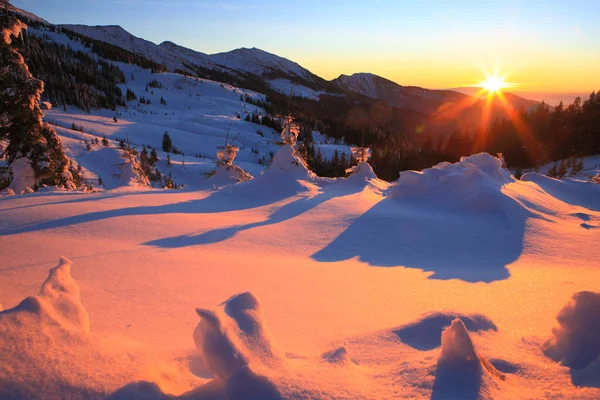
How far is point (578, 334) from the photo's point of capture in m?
2.47

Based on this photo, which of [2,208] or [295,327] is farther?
[2,208]

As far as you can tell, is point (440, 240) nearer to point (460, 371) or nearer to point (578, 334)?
point (578, 334)

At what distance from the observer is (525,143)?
45.3 m

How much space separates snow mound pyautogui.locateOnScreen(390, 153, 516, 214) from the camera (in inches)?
365

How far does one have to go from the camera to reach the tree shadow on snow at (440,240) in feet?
20.1

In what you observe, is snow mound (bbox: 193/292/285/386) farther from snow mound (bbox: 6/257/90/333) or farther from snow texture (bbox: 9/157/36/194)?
snow texture (bbox: 9/157/36/194)

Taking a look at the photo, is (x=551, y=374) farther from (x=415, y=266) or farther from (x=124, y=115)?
(x=124, y=115)

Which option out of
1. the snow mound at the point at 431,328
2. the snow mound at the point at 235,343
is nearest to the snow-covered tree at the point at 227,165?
the snow mound at the point at 431,328

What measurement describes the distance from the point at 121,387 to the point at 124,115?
94259 mm

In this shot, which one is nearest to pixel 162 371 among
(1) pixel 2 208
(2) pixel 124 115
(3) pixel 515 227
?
(1) pixel 2 208

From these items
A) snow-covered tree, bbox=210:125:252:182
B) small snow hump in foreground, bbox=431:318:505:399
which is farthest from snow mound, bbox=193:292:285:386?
snow-covered tree, bbox=210:125:252:182

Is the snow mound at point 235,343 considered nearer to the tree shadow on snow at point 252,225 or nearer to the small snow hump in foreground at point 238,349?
the small snow hump in foreground at point 238,349

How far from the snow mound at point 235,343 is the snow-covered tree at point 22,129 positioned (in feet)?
50.5

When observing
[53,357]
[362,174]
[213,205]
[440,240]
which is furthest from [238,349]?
[362,174]
